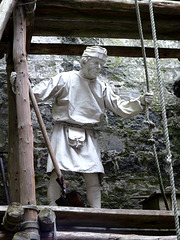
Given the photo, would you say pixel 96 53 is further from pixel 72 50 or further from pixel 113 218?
pixel 113 218

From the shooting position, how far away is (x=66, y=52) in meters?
6.15

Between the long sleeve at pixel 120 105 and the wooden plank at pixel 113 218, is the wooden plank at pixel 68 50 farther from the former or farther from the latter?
the wooden plank at pixel 113 218

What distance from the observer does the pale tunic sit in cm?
515

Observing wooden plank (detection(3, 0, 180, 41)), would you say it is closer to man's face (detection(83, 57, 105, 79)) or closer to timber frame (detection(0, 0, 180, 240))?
timber frame (detection(0, 0, 180, 240))

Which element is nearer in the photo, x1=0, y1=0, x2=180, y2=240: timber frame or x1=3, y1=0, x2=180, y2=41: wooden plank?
x1=0, y1=0, x2=180, y2=240: timber frame

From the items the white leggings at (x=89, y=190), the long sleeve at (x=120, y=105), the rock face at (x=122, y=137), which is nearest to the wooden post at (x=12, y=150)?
the white leggings at (x=89, y=190)

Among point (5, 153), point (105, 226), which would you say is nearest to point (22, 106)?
point (105, 226)

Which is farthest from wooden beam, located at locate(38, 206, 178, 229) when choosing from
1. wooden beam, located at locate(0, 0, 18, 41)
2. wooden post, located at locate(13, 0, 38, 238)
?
wooden beam, located at locate(0, 0, 18, 41)

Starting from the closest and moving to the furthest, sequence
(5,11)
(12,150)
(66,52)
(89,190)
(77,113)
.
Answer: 1. (5,11)
2. (12,150)
3. (89,190)
4. (77,113)
5. (66,52)

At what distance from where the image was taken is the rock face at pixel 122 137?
256 inches

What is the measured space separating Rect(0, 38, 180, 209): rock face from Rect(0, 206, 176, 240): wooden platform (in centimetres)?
162

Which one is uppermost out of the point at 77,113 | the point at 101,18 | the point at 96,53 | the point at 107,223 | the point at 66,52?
the point at 101,18

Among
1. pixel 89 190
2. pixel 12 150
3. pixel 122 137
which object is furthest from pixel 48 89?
pixel 122 137

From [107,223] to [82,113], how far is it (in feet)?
4.37
